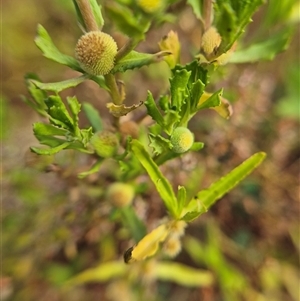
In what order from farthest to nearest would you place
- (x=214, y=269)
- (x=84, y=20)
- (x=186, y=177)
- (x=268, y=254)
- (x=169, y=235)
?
1. (x=268, y=254)
2. (x=214, y=269)
3. (x=186, y=177)
4. (x=169, y=235)
5. (x=84, y=20)

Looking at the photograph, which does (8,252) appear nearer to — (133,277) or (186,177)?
(133,277)

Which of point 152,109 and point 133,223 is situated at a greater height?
point 152,109

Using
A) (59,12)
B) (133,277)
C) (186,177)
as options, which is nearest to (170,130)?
(186,177)

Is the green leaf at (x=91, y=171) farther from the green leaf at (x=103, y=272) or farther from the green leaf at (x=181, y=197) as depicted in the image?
the green leaf at (x=103, y=272)

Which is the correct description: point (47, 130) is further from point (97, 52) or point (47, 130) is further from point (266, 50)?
point (266, 50)

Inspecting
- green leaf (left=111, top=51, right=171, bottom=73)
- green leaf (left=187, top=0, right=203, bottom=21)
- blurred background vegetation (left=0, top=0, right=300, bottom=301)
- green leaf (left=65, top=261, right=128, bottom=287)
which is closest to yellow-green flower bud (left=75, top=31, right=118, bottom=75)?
green leaf (left=111, top=51, right=171, bottom=73)

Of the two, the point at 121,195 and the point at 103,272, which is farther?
the point at 103,272

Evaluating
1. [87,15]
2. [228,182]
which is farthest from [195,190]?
[87,15]
